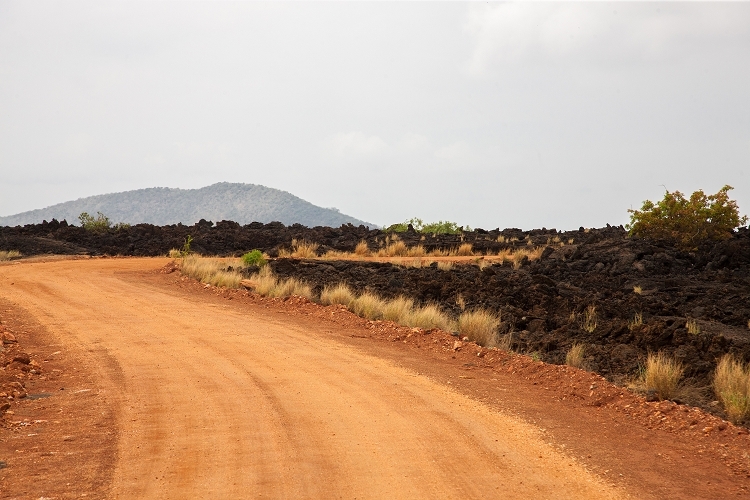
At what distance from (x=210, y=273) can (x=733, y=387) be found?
59.5ft

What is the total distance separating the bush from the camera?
34.0 metres

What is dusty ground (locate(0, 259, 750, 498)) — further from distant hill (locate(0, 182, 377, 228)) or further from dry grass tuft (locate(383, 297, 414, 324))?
distant hill (locate(0, 182, 377, 228))

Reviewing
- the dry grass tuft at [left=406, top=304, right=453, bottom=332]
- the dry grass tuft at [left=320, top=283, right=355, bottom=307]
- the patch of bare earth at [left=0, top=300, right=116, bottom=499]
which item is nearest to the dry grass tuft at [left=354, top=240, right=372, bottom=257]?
the dry grass tuft at [left=320, top=283, right=355, bottom=307]

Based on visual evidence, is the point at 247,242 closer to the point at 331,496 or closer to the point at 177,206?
the point at 331,496

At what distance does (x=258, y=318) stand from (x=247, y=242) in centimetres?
3000

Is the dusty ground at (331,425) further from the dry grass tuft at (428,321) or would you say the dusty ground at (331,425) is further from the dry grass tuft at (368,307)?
the dry grass tuft at (368,307)

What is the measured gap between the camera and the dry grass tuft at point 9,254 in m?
36.7

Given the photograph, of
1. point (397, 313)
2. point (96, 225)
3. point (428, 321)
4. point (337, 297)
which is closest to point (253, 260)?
point (337, 297)

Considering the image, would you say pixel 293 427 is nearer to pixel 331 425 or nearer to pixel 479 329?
pixel 331 425

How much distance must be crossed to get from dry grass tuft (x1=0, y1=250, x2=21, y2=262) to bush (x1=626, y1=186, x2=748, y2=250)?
31.6m

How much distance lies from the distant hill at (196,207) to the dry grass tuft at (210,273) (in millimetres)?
123195

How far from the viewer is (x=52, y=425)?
8.66m

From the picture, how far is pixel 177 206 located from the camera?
530 ft

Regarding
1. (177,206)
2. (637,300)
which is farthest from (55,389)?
(177,206)
